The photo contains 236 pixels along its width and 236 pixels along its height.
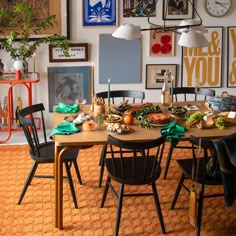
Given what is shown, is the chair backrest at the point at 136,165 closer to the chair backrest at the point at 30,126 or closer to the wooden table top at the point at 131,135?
the wooden table top at the point at 131,135

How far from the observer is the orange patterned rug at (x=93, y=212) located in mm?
3510

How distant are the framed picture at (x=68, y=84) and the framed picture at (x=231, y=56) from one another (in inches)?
67.5

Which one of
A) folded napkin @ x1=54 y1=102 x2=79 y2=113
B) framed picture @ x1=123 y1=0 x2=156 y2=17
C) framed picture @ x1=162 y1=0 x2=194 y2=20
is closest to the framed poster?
framed picture @ x1=162 y1=0 x2=194 y2=20

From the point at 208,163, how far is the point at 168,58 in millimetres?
2510

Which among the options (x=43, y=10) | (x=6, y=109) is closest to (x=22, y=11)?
(x=43, y=10)

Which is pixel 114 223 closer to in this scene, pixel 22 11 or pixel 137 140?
pixel 137 140

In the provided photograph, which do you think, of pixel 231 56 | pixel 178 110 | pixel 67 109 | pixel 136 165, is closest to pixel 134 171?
pixel 136 165

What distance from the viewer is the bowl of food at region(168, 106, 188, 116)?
3843mm

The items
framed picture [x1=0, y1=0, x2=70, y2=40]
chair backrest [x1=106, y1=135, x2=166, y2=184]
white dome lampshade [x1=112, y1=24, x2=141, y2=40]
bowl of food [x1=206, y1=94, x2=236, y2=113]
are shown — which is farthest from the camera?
framed picture [x1=0, y1=0, x2=70, y2=40]

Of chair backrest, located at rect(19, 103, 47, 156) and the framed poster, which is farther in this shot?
the framed poster

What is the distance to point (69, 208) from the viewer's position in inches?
150

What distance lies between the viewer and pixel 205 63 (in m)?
5.76

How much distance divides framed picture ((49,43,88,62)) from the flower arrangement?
14 centimetres

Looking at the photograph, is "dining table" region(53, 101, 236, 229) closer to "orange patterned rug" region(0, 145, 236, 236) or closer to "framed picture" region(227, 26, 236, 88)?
"orange patterned rug" region(0, 145, 236, 236)
